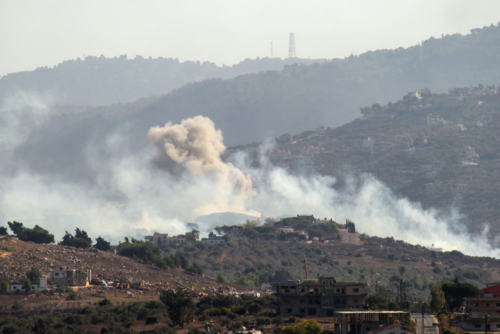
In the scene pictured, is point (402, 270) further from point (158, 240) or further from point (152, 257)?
point (158, 240)

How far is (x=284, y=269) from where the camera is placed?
139 m

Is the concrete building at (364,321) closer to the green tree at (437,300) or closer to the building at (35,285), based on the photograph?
the green tree at (437,300)

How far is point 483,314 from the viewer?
68375 millimetres

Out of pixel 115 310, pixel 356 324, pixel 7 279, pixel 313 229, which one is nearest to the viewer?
pixel 356 324

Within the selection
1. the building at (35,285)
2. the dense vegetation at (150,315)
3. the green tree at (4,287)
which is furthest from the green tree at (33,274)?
the dense vegetation at (150,315)

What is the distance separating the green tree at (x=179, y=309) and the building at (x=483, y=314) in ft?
78.2

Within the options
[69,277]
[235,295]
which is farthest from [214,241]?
[235,295]

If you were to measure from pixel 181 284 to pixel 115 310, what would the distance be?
31.7 m

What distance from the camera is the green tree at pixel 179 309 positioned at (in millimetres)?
70688

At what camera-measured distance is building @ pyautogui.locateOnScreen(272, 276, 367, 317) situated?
7750 centimetres

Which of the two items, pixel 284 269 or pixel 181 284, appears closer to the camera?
pixel 181 284

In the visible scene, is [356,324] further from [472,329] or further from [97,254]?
[97,254]

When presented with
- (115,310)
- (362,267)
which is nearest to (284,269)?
(362,267)

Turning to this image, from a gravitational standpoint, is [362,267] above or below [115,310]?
above
